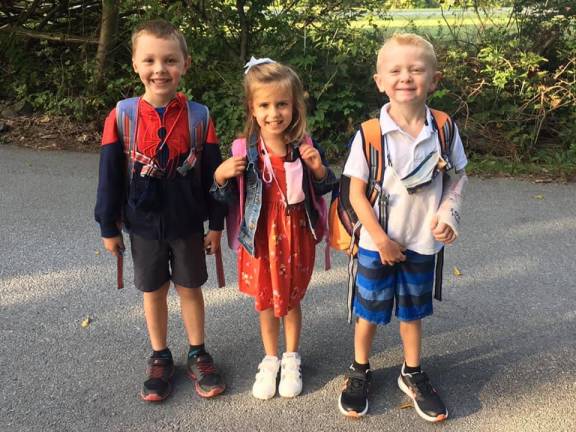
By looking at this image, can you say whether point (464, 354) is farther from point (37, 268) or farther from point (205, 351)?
point (37, 268)

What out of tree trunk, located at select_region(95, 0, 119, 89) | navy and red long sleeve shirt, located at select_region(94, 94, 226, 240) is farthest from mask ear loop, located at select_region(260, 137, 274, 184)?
tree trunk, located at select_region(95, 0, 119, 89)

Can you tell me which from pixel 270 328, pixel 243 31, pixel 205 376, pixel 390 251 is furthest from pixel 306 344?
pixel 243 31

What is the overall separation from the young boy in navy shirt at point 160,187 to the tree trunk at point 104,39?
5.57m

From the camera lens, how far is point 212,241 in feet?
8.40

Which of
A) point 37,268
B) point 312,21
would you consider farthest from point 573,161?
point 37,268

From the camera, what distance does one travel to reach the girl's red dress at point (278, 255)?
2.39m

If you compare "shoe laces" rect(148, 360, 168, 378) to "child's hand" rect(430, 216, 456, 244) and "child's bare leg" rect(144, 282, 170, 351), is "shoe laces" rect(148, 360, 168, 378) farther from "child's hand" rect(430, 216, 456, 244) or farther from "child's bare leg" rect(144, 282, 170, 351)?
"child's hand" rect(430, 216, 456, 244)

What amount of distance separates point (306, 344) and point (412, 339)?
27.2 inches

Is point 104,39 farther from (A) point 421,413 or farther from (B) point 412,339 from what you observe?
(A) point 421,413

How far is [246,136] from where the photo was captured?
7.82ft

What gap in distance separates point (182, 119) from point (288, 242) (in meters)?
0.69

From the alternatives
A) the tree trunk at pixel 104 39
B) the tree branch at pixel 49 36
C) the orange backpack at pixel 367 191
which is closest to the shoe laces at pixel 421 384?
the orange backpack at pixel 367 191

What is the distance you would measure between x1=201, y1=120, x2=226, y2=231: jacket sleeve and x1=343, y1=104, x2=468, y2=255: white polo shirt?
1.90ft

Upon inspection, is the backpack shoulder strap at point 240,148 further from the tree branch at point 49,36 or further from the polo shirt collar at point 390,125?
the tree branch at point 49,36
